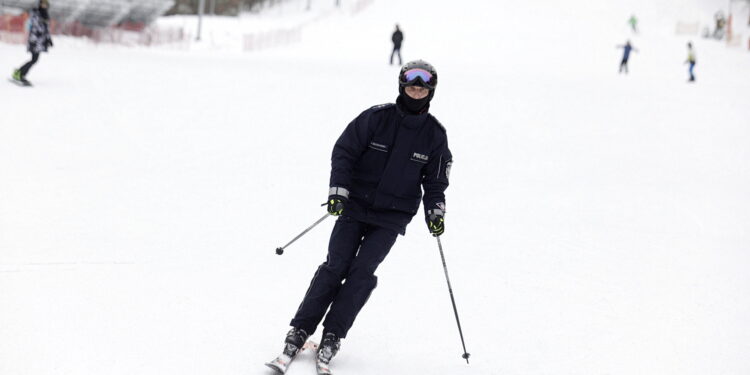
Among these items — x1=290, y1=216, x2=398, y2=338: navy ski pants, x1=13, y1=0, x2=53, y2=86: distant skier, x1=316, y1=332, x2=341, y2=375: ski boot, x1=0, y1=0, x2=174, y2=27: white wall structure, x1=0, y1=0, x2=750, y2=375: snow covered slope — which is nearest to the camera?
x1=316, y1=332, x2=341, y2=375: ski boot

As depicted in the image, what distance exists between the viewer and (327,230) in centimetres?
748

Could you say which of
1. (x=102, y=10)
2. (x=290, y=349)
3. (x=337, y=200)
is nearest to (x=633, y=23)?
(x=102, y=10)

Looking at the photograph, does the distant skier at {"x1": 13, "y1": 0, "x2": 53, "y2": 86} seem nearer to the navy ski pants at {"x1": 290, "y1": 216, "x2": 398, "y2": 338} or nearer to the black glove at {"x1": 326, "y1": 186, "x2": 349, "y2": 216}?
the navy ski pants at {"x1": 290, "y1": 216, "x2": 398, "y2": 338}

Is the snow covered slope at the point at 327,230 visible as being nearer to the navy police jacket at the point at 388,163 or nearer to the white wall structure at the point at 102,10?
the navy police jacket at the point at 388,163

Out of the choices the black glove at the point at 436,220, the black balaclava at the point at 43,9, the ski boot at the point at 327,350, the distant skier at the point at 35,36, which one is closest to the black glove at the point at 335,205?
the black glove at the point at 436,220

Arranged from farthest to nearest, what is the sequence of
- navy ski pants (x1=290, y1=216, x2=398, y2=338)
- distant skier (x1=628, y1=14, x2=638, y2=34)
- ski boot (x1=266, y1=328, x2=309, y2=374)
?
distant skier (x1=628, y1=14, x2=638, y2=34) < navy ski pants (x1=290, y1=216, x2=398, y2=338) < ski boot (x1=266, y1=328, x2=309, y2=374)

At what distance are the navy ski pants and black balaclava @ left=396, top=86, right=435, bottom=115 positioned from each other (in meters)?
0.69

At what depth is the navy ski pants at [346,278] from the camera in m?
4.24

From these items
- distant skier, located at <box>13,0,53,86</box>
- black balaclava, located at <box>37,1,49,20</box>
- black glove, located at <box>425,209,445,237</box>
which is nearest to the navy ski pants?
black glove, located at <box>425,209,445,237</box>

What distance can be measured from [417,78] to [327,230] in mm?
3565

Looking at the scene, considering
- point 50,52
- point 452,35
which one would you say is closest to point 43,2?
point 50,52

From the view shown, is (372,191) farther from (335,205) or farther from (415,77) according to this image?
(415,77)

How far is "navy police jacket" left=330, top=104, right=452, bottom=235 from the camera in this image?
4188 millimetres

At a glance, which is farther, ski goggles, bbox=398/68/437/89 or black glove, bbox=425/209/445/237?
black glove, bbox=425/209/445/237
